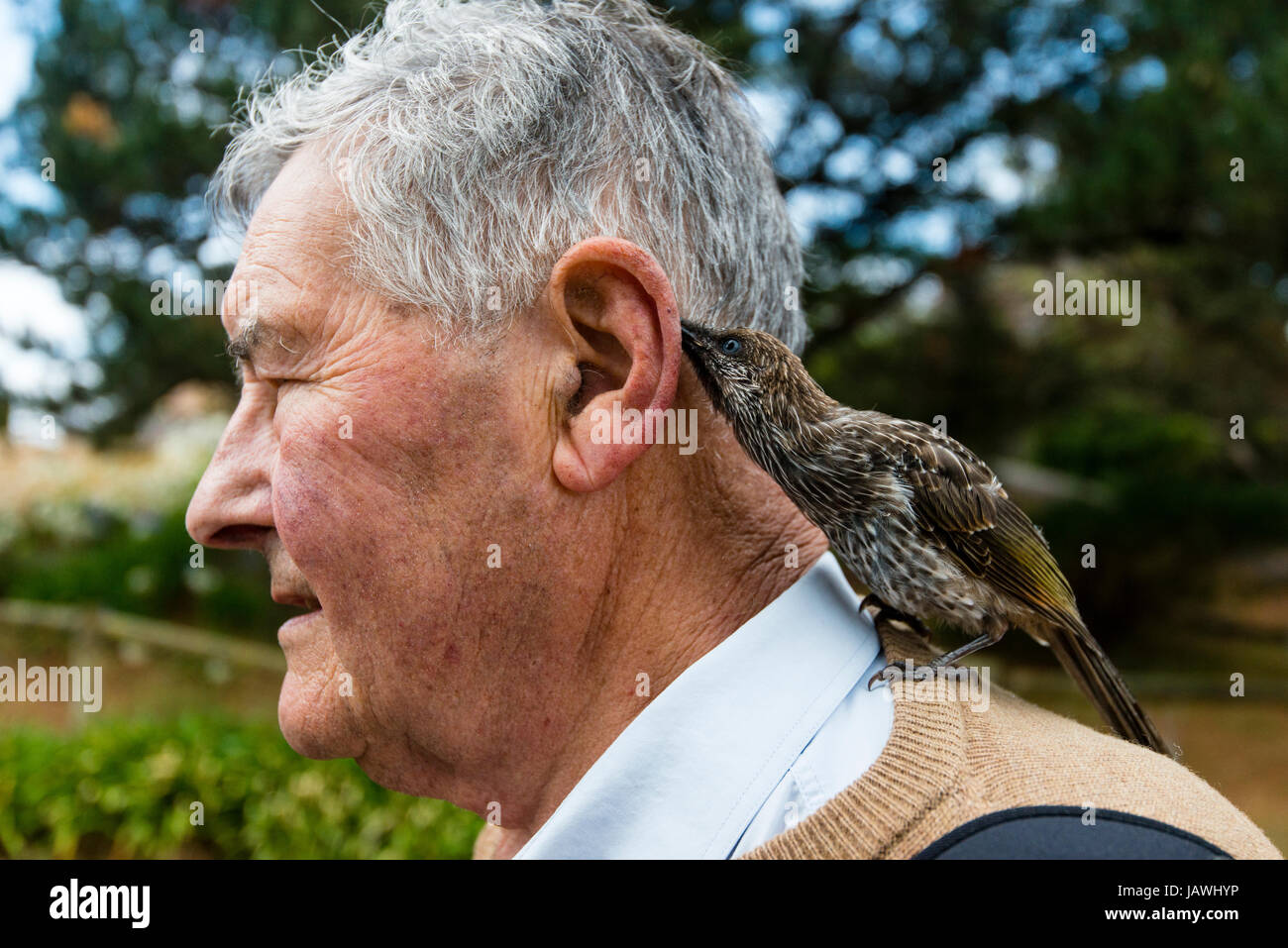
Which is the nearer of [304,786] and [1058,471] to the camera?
[304,786]

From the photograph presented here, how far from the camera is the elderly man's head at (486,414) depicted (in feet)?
5.51

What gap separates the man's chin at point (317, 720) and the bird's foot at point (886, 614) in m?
0.97

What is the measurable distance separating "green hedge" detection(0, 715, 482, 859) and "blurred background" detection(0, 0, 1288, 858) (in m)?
0.02

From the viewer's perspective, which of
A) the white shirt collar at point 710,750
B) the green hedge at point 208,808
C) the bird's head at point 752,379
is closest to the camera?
the white shirt collar at point 710,750

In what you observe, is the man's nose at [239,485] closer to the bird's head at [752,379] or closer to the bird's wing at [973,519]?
the bird's head at [752,379]

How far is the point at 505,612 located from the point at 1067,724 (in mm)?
968

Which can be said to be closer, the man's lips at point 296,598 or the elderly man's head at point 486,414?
the elderly man's head at point 486,414

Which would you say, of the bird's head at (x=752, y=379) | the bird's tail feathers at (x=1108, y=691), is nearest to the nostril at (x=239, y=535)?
the bird's head at (x=752, y=379)

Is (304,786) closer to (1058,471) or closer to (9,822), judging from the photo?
(9,822)

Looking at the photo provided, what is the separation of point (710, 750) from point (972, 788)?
42cm

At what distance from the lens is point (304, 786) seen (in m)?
5.56

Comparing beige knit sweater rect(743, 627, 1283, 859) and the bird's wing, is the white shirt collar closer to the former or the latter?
beige knit sweater rect(743, 627, 1283, 859)
